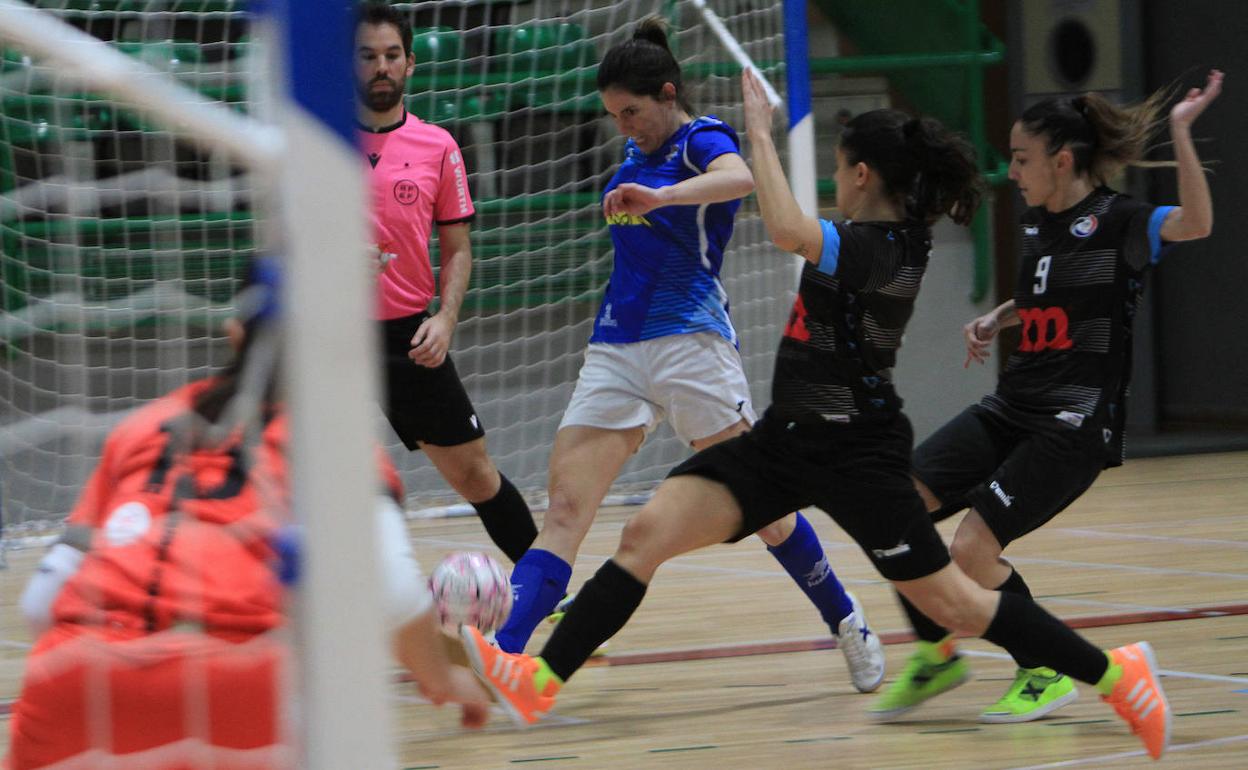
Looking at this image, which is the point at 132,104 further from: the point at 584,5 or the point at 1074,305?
the point at 584,5

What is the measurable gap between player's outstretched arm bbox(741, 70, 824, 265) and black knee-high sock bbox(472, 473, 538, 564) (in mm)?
1526

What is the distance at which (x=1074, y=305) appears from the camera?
10.9 feet

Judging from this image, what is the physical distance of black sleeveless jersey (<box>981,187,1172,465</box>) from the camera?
3.27m

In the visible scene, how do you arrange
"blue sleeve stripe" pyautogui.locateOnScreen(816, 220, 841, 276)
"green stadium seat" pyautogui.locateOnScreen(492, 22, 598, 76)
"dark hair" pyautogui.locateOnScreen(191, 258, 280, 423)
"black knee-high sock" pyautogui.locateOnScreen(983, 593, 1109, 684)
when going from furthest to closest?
"green stadium seat" pyautogui.locateOnScreen(492, 22, 598, 76), "blue sleeve stripe" pyautogui.locateOnScreen(816, 220, 841, 276), "black knee-high sock" pyautogui.locateOnScreen(983, 593, 1109, 684), "dark hair" pyautogui.locateOnScreen(191, 258, 280, 423)

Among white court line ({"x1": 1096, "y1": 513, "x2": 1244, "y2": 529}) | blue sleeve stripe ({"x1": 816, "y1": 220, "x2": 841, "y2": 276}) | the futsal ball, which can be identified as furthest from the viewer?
white court line ({"x1": 1096, "y1": 513, "x2": 1244, "y2": 529})

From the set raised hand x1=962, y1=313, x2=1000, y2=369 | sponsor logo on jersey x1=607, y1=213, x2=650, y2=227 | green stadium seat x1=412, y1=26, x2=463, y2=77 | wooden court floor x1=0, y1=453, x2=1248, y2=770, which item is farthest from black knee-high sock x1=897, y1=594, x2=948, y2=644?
green stadium seat x1=412, y1=26, x2=463, y2=77

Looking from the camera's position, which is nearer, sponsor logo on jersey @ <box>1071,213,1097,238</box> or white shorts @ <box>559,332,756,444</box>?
sponsor logo on jersey @ <box>1071,213,1097,238</box>

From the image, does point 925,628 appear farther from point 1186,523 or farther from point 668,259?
point 1186,523

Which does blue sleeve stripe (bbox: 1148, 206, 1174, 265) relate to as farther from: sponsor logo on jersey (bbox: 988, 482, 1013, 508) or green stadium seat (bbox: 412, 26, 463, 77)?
green stadium seat (bbox: 412, 26, 463, 77)

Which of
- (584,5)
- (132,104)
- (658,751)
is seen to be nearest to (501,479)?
(658,751)

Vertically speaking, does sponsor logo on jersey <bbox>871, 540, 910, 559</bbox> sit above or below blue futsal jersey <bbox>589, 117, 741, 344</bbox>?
below

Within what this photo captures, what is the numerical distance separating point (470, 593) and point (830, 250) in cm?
91

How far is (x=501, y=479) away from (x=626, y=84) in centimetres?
118

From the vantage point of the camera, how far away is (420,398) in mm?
4043
